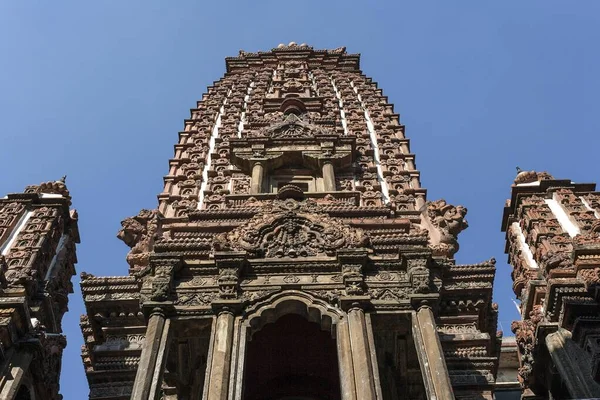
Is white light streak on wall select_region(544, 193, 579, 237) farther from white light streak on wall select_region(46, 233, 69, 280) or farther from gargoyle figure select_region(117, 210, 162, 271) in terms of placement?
white light streak on wall select_region(46, 233, 69, 280)

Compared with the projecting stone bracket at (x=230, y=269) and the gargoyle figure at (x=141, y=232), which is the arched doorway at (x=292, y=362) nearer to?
the projecting stone bracket at (x=230, y=269)

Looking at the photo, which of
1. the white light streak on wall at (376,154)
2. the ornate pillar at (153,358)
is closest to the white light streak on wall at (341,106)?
the white light streak on wall at (376,154)

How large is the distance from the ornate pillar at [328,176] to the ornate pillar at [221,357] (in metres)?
7.63

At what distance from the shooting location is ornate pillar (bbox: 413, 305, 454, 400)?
34.8ft

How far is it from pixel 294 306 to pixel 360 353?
177cm

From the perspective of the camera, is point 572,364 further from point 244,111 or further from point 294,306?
point 244,111

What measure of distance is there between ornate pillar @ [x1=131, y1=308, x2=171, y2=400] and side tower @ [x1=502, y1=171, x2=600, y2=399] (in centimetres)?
685

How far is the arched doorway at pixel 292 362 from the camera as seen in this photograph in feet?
45.1

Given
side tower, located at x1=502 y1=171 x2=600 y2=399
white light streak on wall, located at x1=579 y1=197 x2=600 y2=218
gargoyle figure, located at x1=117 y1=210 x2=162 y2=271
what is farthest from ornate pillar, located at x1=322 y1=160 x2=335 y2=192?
white light streak on wall, located at x1=579 y1=197 x2=600 y2=218

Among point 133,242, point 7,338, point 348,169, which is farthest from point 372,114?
point 7,338

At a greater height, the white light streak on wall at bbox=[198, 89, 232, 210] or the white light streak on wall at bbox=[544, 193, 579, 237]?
the white light streak on wall at bbox=[198, 89, 232, 210]

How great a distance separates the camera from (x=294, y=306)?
12.7 metres

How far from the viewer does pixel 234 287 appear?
12.9m

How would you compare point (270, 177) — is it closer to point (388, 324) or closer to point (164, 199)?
point (164, 199)
